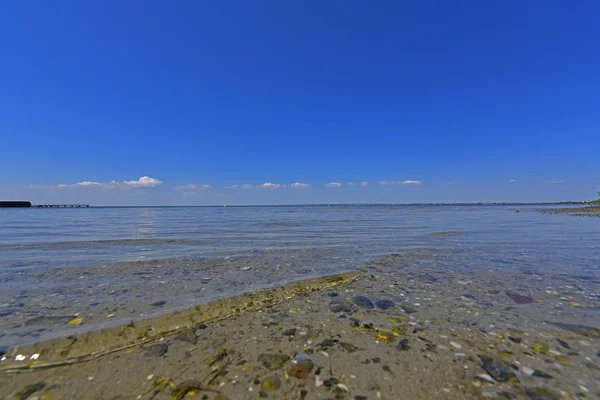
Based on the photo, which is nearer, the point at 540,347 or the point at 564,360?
the point at 564,360

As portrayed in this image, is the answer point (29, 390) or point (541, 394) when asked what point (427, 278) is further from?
A: point (29, 390)

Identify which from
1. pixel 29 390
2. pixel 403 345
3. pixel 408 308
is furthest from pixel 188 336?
pixel 408 308

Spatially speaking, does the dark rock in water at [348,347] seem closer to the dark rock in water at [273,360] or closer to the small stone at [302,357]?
the small stone at [302,357]

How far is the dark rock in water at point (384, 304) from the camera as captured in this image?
517 cm

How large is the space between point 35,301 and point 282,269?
573cm

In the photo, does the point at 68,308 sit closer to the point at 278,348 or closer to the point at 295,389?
the point at 278,348

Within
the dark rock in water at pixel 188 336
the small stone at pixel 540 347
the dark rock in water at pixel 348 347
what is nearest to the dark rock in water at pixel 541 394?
the small stone at pixel 540 347

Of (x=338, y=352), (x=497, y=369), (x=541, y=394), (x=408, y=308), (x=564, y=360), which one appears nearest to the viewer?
(x=541, y=394)

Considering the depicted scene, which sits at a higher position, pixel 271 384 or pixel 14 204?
pixel 14 204

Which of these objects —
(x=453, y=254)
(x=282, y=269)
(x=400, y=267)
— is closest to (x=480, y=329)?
(x=400, y=267)

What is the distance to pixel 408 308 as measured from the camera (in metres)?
5.08

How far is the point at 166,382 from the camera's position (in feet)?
9.80

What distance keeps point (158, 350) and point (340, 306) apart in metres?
3.19

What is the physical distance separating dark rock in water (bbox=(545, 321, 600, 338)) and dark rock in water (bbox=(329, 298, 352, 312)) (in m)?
3.27
